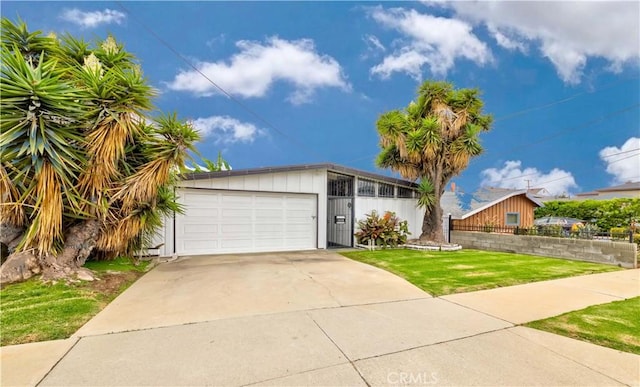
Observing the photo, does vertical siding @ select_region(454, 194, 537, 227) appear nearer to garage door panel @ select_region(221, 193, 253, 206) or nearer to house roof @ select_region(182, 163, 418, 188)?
house roof @ select_region(182, 163, 418, 188)

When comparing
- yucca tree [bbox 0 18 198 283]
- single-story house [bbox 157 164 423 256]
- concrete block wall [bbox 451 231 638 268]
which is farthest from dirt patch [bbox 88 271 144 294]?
concrete block wall [bbox 451 231 638 268]

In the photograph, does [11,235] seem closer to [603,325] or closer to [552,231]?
[603,325]

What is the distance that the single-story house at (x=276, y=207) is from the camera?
8.62 metres

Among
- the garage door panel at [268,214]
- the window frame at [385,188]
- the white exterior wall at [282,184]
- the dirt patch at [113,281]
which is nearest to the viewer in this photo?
the dirt patch at [113,281]

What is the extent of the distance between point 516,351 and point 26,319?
18.1 ft

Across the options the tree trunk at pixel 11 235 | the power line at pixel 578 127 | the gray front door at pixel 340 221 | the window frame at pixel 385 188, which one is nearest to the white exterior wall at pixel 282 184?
the gray front door at pixel 340 221

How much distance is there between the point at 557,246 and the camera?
9039 mm

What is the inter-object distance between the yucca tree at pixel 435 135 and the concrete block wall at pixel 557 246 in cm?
180

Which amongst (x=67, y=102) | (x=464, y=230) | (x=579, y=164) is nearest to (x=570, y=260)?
(x=464, y=230)

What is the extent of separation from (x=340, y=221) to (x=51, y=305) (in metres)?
8.54

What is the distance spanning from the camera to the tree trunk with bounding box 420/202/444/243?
10641 mm

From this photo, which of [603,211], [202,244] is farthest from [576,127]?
[202,244]

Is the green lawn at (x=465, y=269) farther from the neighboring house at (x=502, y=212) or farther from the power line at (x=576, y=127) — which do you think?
the power line at (x=576, y=127)

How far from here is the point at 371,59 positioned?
19.9 meters
